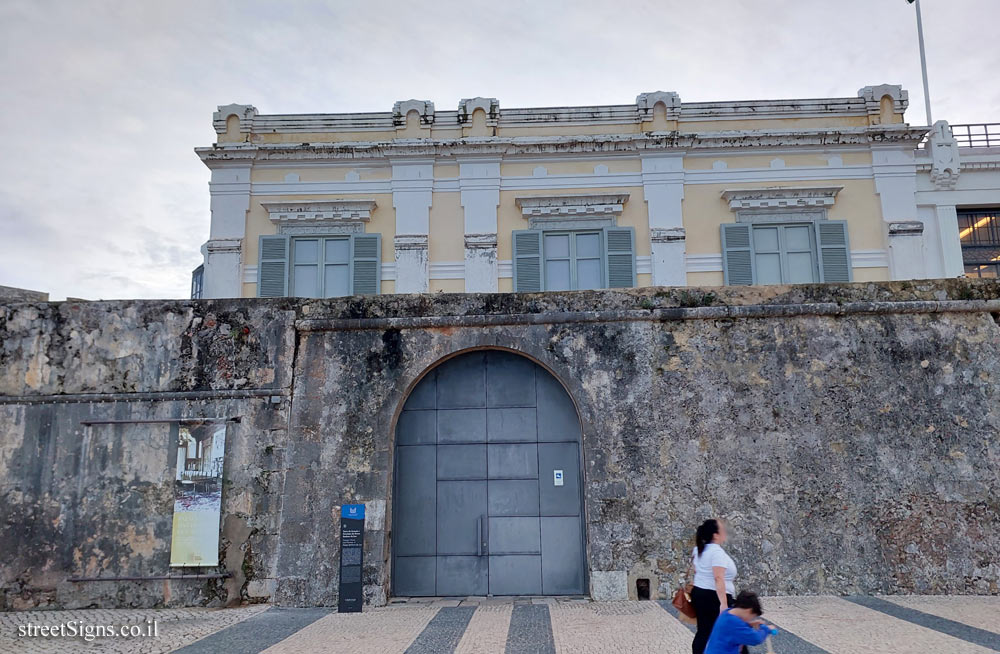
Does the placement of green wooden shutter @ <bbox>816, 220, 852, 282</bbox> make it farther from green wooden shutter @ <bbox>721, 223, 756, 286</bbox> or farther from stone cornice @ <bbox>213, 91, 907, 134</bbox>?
stone cornice @ <bbox>213, 91, 907, 134</bbox>

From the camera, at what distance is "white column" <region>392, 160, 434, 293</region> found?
44.5 ft

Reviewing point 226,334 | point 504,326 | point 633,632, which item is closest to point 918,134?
point 504,326

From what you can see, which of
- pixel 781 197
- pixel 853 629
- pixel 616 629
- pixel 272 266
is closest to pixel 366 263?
pixel 272 266

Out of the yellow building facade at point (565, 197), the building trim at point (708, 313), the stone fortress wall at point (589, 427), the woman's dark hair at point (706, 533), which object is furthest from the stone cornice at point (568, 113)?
the woman's dark hair at point (706, 533)

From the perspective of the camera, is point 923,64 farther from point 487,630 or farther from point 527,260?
point 487,630

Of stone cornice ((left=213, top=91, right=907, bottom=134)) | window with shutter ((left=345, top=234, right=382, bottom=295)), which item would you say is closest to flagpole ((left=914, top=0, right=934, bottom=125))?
stone cornice ((left=213, top=91, right=907, bottom=134))

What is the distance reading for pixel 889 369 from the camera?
29.9 ft

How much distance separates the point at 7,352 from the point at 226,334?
2.77m

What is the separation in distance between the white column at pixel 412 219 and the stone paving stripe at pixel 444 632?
662 cm

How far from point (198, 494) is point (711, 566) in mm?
6213

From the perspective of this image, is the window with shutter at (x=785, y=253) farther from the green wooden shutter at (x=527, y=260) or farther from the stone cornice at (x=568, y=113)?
the green wooden shutter at (x=527, y=260)

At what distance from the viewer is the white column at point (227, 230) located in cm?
1365

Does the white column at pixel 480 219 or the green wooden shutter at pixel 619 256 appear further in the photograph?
the white column at pixel 480 219

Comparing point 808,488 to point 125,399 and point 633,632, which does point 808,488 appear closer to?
point 633,632
